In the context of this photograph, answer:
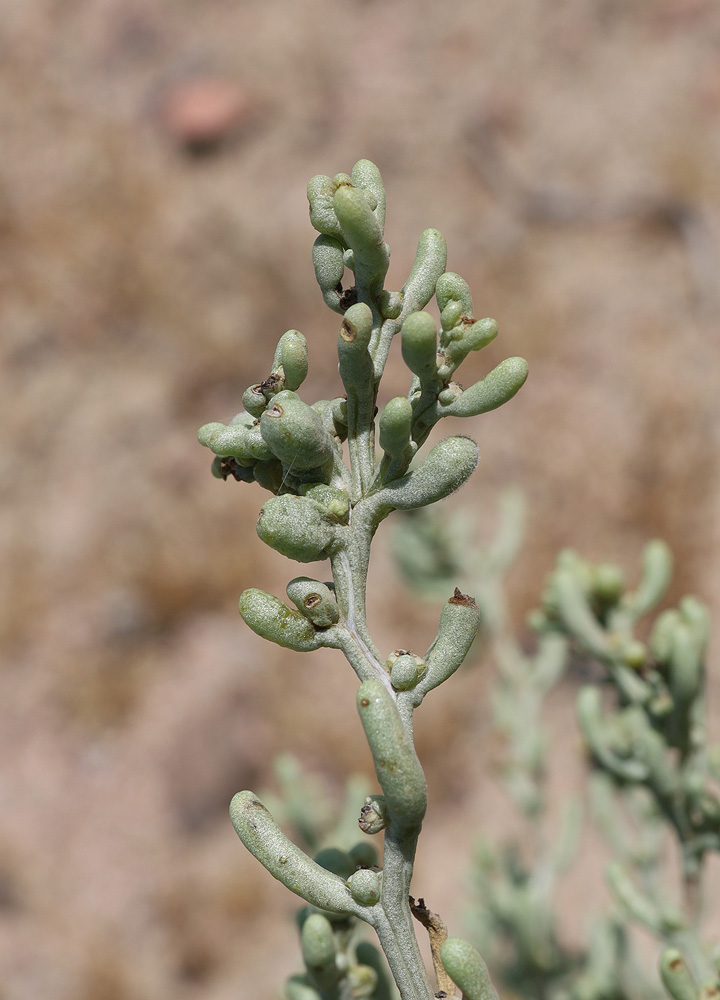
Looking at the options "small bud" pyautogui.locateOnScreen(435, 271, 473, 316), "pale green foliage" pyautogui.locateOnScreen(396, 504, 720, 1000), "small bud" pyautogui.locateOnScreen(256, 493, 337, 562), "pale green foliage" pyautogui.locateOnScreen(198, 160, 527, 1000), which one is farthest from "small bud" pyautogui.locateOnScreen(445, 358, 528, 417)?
"pale green foliage" pyautogui.locateOnScreen(396, 504, 720, 1000)

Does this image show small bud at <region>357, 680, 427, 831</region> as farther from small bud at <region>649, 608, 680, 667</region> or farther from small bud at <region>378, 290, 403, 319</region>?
small bud at <region>649, 608, 680, 667</region>

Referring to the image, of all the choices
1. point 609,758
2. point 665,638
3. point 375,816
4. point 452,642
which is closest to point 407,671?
point 452,642

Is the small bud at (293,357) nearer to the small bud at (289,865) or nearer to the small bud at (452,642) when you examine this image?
the small bud at (452,642)

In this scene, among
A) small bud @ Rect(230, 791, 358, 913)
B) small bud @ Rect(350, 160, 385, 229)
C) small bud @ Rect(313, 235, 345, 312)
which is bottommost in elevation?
small bud @ Rect(230, 791, 358, 913)

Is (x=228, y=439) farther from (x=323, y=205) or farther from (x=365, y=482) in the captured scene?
(x=323, y=205)

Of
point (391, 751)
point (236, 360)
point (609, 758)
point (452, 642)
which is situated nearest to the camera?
point (391, 751)

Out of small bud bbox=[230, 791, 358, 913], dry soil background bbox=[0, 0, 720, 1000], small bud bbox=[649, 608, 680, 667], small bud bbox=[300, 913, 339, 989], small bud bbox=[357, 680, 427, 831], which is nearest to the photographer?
small bud bbox=[357, 680, 427, 831]

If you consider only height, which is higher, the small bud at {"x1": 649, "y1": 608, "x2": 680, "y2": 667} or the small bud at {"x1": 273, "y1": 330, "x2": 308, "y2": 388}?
the small bud at {"x1": 273, "y1": 330, "x2": 308, "y2": 388}

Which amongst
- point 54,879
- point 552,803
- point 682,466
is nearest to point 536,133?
point 682,466
